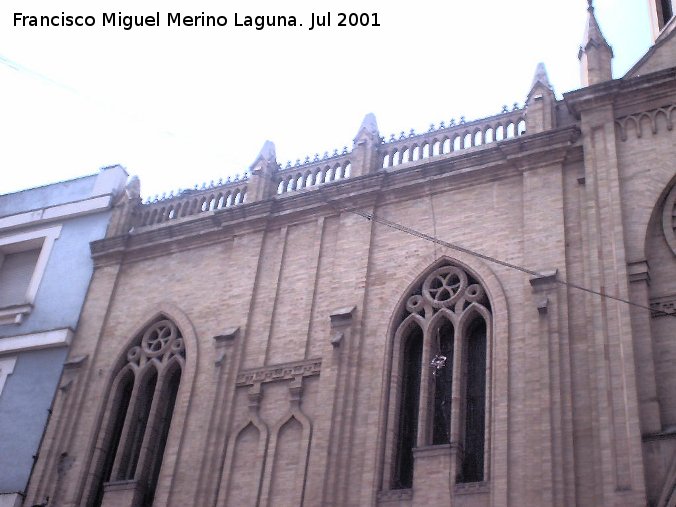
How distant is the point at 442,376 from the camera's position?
17.1 meters

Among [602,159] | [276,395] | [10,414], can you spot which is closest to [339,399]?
[276,395]

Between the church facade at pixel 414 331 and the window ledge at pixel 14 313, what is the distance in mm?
1741

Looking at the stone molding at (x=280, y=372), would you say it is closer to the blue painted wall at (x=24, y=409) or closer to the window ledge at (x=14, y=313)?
the blue painted wall at (x=24, y=409)

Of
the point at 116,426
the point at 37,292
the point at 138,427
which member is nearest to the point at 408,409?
the point at 138,427

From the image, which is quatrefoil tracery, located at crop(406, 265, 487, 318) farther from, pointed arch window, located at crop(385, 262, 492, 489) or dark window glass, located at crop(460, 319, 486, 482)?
dark window glass, located at crop(460, 319, 486, 482)

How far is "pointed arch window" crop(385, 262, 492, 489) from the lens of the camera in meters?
16.1

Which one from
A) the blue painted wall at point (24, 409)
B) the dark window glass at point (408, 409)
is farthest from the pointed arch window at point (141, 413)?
the dark window glass at point (408, 409)

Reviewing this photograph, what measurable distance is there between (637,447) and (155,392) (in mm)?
10298

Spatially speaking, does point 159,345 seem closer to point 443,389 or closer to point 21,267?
point 21,267

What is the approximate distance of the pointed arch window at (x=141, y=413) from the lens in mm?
19109

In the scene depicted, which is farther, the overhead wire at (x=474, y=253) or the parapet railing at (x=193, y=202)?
the parapet railing at (x=193, y=202)

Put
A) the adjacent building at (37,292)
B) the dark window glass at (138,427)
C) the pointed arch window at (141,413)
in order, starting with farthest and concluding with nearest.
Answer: the adjacent building at (37,292) → the dark window glass at (138,427) → the pointed arch window at (141,413)

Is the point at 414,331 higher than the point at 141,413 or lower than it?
higher

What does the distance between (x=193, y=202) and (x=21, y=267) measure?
523cm
